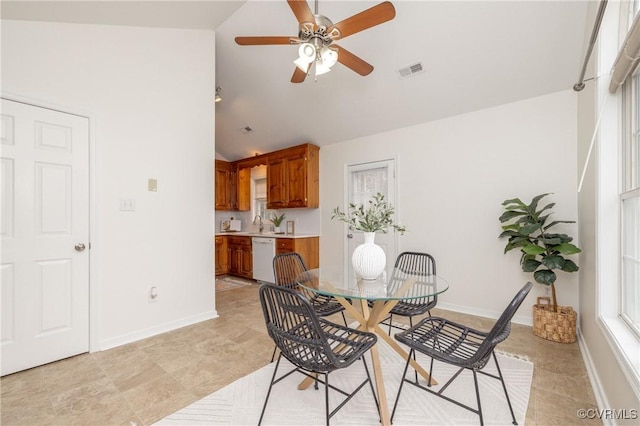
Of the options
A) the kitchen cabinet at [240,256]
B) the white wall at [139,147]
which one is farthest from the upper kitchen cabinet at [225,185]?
the white wall at [139,147]

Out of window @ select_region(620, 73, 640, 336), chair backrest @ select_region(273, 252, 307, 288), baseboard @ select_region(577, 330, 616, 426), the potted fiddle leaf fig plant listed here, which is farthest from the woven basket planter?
chair backrest @ select_region(273, 252, 307, 288)

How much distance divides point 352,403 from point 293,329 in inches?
27.7

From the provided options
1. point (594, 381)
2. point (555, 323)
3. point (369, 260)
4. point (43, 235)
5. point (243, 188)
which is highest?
point (243, 188)

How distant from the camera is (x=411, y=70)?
10.2 ft

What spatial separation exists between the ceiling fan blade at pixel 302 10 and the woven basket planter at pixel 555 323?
326 centimetres

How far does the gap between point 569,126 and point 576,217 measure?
Answer: 932 millimetres

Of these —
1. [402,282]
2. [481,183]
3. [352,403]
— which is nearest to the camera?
[352,403]

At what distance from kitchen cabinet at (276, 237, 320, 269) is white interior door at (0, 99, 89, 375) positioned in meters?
2.66

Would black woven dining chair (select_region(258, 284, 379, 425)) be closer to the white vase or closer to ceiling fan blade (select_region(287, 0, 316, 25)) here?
the white vase

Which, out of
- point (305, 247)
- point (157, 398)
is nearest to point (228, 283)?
point (305, 247)

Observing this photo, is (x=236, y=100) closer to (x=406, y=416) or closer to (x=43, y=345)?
(x=43, y=345)

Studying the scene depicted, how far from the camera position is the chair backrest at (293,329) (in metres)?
1.38

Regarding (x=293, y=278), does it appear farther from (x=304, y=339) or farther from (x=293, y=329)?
(x=304, y=339)

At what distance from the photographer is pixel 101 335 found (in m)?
2.48
